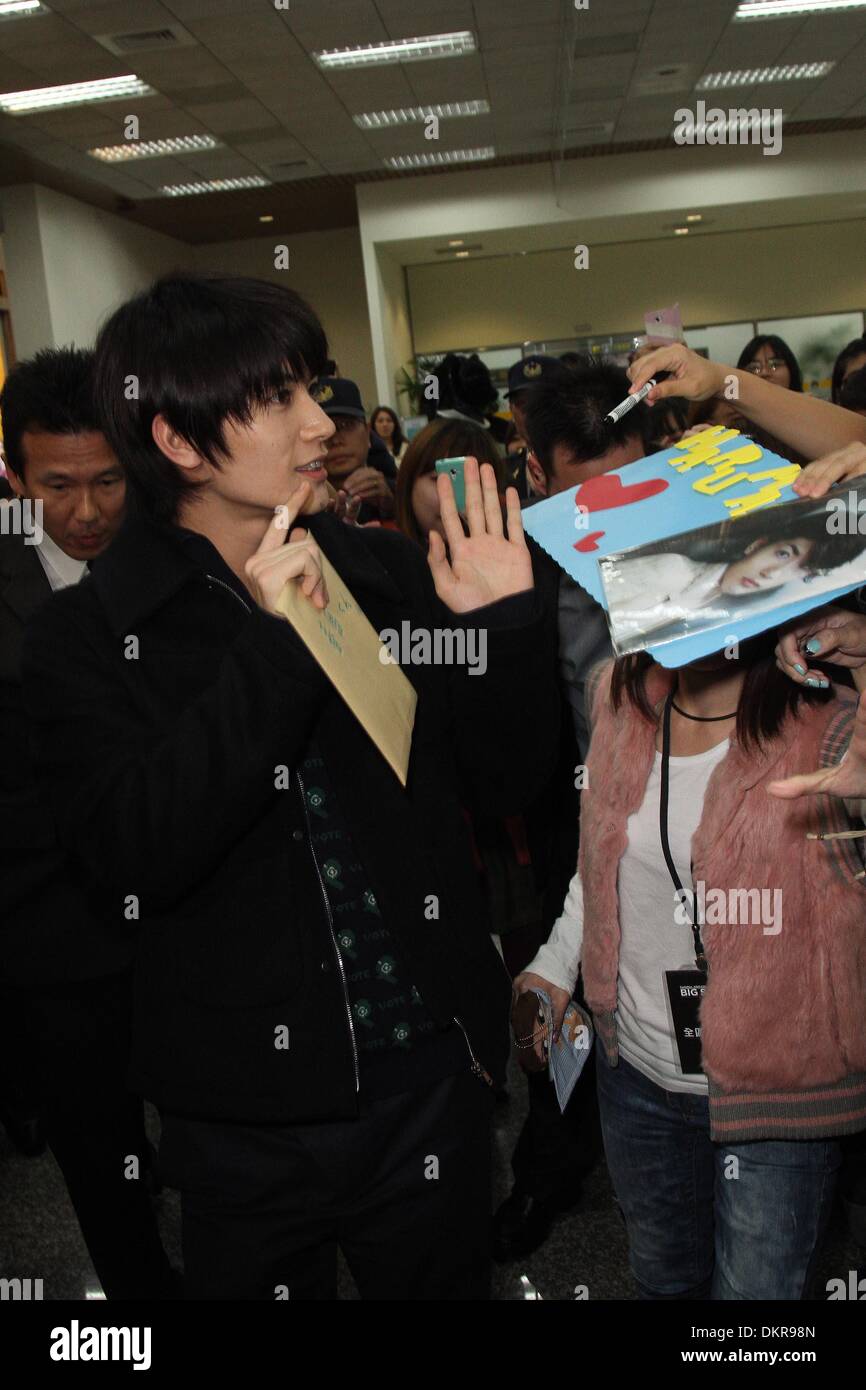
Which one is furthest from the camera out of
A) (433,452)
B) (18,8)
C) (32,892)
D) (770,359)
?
(18,8)

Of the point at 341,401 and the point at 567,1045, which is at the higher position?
the point at 341,401

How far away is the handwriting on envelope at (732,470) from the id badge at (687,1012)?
25.3 inches

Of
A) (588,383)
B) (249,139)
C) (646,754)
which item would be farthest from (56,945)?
(249,139)

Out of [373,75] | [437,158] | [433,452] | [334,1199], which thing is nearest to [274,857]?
[334,1199]

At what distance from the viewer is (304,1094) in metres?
1.23

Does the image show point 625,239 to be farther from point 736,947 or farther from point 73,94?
point 736,947

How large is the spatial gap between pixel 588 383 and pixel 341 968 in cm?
137

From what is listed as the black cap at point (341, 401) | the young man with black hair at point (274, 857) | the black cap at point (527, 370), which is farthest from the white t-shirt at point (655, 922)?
the black cap at point (341, 401)

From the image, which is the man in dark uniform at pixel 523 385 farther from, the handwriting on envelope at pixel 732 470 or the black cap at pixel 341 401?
the handwriting on envelope at pixel 732 470

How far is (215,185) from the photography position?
11172 millimetres

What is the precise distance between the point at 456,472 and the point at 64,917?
3.32 feet

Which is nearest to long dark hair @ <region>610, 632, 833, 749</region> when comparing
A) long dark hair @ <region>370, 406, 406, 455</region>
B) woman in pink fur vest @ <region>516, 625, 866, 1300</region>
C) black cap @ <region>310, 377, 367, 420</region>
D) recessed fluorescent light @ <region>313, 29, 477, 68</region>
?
woman in pink fur vest @ <region>516, 625, 866, 1300</region>

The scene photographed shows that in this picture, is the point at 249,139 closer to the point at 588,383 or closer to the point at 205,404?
the point at 588,383

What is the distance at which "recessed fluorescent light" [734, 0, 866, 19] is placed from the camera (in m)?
7.67
